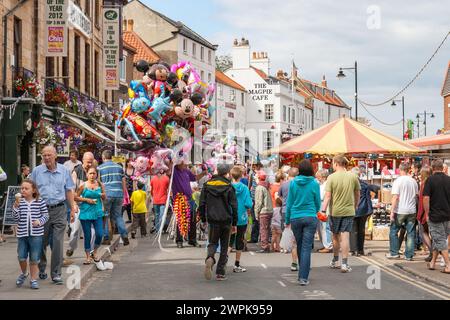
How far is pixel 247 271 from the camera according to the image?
40.6 ft

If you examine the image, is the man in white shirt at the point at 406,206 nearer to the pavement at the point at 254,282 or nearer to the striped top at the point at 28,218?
the pavement at the point at 254,282

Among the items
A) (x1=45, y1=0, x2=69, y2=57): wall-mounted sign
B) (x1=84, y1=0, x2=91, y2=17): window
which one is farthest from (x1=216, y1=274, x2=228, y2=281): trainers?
(x1=84, y1=0, x2=91, y2=17): window

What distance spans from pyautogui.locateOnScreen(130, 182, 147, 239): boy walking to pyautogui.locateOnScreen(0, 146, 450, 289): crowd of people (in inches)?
68.2

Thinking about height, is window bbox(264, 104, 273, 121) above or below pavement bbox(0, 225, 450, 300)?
above

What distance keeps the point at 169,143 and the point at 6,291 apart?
7.58m

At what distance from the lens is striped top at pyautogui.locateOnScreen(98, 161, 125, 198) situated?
1423 centimetres

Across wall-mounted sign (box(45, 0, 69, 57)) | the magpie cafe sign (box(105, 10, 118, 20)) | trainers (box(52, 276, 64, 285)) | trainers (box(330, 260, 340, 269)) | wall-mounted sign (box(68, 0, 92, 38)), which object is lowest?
trainers (box(330, 260, 340, 269))

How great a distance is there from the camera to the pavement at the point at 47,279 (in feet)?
30.8

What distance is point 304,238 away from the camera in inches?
433

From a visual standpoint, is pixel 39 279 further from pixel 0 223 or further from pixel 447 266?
pixel 0 223

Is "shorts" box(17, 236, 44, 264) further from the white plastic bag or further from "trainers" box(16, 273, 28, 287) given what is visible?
the white plastic bag

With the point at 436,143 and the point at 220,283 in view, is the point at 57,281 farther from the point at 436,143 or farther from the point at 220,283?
the point at 436,143

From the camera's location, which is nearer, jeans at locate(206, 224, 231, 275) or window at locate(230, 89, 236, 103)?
jeans at locate(206, 224, 231, 275)

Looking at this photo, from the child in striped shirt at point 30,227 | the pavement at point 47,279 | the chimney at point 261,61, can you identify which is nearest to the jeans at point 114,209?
the pavement at point 47,279
